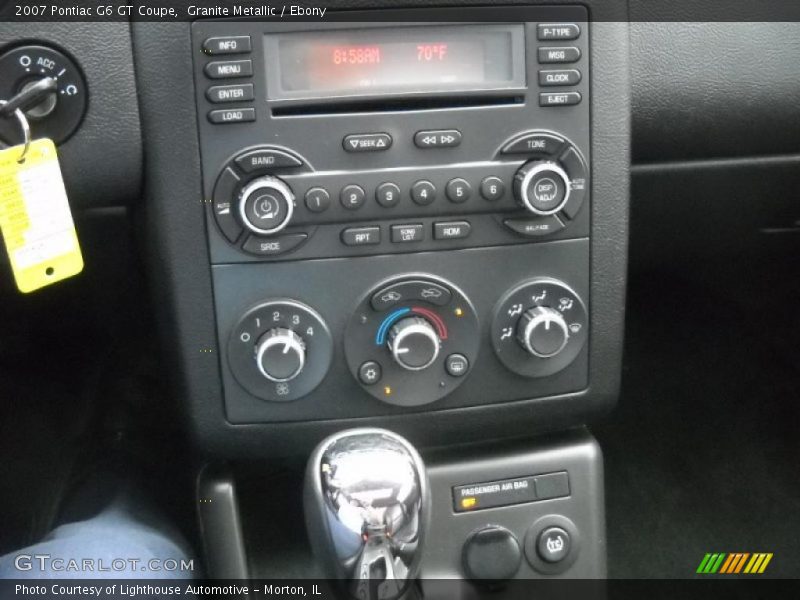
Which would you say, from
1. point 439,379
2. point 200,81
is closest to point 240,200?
point 200,81

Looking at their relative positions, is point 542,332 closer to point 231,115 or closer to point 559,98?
point 559,98

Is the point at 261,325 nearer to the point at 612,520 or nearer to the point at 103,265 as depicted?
the point at 103,265

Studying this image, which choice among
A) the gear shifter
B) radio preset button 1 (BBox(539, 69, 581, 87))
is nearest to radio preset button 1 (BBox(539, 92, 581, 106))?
radio preset button 1 (BBox(539, 69, 581, 87))

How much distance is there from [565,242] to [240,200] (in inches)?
11.9

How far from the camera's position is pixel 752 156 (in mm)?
1277


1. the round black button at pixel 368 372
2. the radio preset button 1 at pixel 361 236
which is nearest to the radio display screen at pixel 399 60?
the radio preset button 1 at pixel 361 236

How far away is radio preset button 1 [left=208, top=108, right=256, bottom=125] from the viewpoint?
76cm

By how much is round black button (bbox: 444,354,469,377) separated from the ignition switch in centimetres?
38

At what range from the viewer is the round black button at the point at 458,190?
80 cm

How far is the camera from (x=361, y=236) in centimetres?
79

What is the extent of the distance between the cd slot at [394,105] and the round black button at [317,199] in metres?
0.07

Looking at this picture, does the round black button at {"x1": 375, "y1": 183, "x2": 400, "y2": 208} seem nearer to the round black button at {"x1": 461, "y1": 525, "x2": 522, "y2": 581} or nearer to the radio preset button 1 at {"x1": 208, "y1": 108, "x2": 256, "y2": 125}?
the radio preset button 1 at {"x1": 208, "y1": 108, "x2": 256, "y2": 125}

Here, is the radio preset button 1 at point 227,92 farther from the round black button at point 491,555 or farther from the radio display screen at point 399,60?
the round black button at point 491,555

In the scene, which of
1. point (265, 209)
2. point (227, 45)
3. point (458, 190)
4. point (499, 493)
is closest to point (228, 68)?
point (227, 45)
